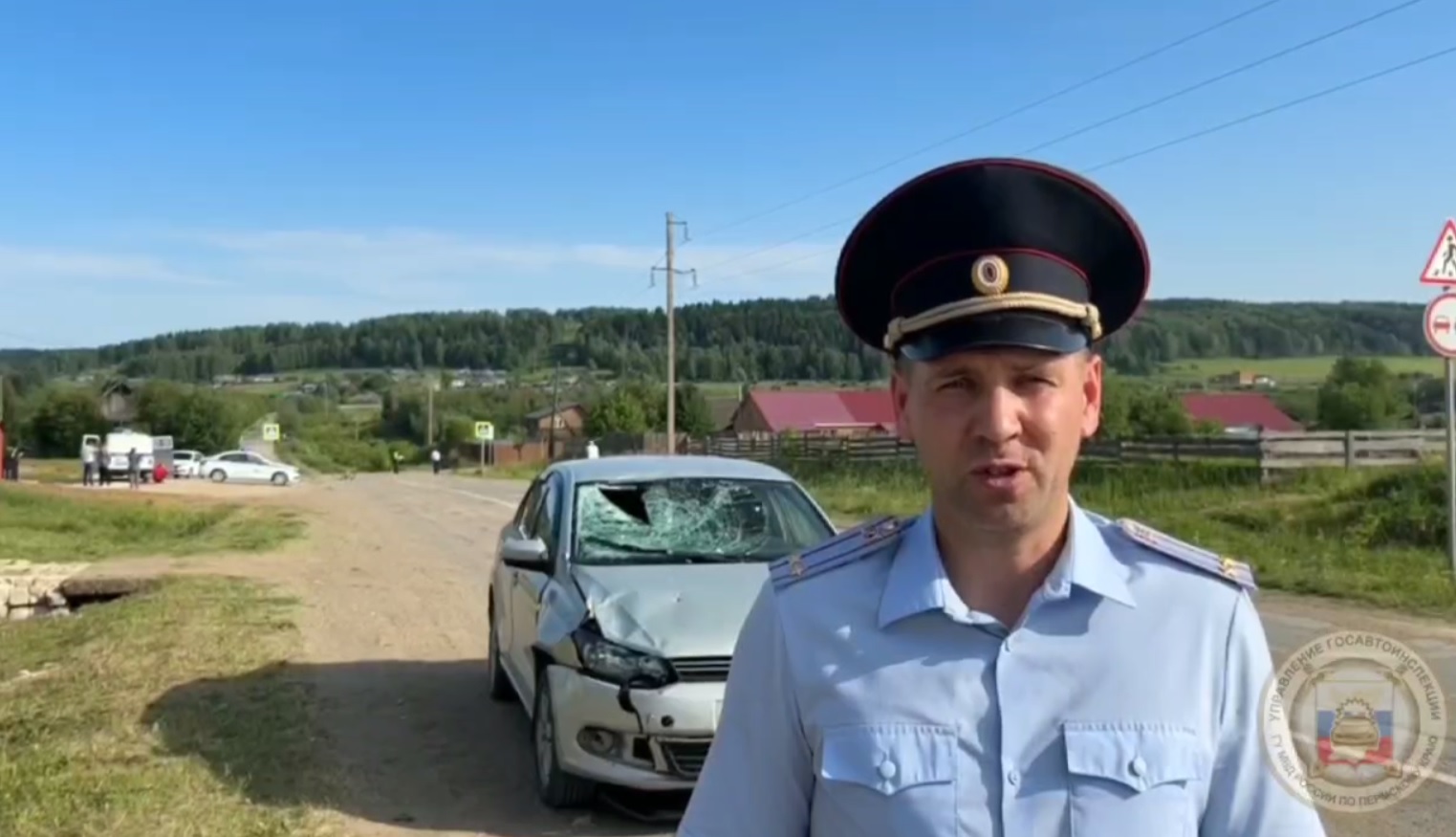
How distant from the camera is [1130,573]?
1.72m

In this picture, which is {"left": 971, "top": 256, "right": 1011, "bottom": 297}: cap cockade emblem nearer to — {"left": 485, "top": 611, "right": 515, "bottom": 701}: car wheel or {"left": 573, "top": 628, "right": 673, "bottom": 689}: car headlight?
{"left": 573, "top": 628, "right": 673, "bottom": 689}: car headlight

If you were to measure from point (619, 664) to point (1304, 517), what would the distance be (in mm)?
14371

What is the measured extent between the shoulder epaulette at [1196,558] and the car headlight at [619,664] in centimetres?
422

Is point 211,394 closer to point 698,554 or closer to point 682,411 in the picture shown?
point 682,411

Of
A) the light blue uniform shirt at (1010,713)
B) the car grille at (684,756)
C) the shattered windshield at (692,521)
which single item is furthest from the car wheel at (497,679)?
the light blue uniform shirt at (1010,713)

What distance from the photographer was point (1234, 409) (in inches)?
2082

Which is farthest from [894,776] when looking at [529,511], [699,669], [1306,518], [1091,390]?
[1306,518]

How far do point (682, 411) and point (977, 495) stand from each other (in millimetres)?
76370

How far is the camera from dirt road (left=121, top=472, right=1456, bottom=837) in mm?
6070

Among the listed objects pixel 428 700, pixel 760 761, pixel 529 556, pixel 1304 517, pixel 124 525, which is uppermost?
pixel 760 761

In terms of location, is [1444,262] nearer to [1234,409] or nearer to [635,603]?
[635,603]

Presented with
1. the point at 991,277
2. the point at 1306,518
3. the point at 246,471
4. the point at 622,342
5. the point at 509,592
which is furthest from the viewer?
the point at 622,342

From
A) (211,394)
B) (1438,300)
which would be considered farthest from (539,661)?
(211,394)

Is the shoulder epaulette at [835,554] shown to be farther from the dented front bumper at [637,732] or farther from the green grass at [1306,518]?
the green grass at [1306,518]
